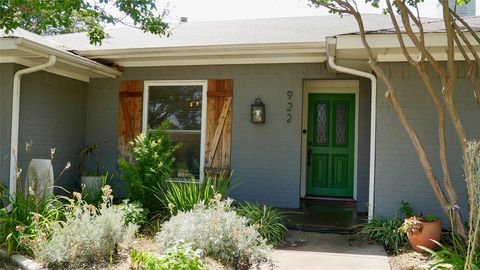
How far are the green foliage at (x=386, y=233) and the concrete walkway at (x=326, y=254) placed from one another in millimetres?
155

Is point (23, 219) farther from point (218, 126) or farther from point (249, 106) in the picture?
point (249, 106)

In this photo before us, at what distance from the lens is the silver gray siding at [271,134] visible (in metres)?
6.28

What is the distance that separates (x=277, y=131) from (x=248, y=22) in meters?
2.94

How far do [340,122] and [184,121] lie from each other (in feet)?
9.03

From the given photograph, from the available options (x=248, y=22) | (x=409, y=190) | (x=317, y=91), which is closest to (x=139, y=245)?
(x=409, y=190)

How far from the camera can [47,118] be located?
248 inches

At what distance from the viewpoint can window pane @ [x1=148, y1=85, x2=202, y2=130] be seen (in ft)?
22.0

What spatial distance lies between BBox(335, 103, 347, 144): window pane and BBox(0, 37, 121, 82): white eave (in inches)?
154

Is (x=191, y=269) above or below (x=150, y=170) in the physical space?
below

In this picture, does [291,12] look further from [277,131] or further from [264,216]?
[264,216]

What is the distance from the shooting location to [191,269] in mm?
3191

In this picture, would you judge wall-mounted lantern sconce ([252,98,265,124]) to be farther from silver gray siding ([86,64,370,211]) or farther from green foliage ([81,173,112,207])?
green foliage ([81,173,112,207])

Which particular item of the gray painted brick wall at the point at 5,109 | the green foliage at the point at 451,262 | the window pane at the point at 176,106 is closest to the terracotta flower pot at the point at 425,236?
the green foliage at the point at 451,262

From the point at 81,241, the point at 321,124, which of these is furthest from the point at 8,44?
the point at 321,124
